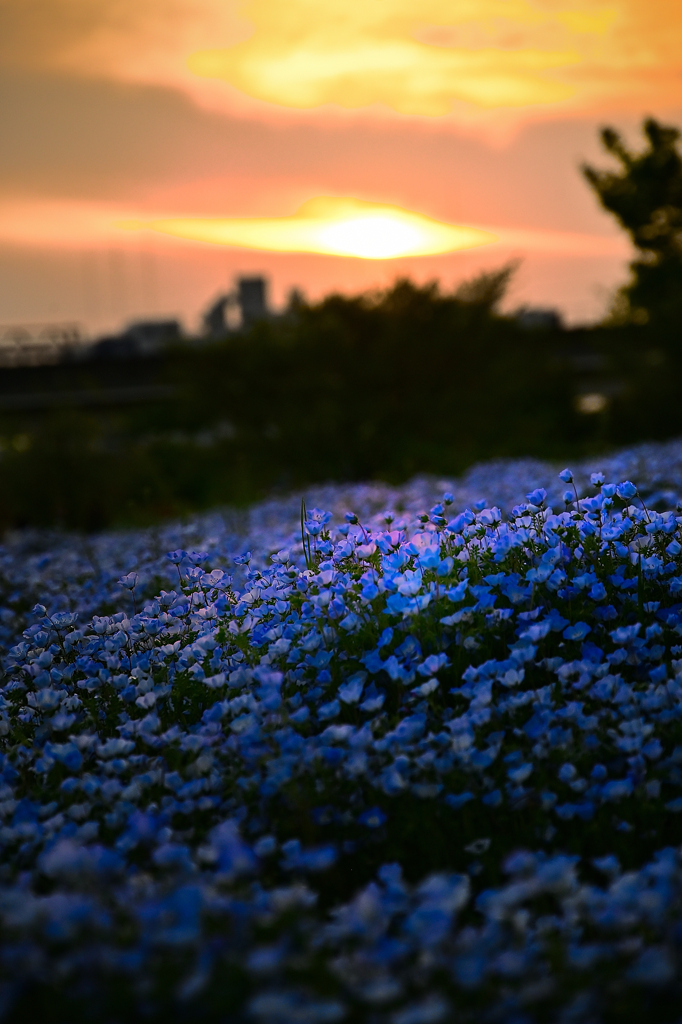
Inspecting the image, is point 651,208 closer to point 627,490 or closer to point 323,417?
point 323,417

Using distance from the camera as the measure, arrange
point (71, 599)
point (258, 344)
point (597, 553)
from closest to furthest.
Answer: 1. point (597, 553)
2. point (71, 599)
3. point (258, 344)

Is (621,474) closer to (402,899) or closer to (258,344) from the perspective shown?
(402,899)

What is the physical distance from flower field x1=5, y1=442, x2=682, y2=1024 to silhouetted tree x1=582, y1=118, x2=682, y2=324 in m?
19.6

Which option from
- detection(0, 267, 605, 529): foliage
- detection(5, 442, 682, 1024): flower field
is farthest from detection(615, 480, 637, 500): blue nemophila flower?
detection(0, 267, 605, 529): foliage

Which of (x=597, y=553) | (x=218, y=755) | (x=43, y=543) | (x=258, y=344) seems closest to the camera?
(x=218, y=755)

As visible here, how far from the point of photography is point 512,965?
1.86m

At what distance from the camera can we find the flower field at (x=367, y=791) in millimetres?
1865

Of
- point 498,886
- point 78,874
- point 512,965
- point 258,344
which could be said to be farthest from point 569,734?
point 258,344

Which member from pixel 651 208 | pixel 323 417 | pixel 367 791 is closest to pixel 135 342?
pixel 651 208

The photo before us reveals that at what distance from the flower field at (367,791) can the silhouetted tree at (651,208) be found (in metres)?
19.6

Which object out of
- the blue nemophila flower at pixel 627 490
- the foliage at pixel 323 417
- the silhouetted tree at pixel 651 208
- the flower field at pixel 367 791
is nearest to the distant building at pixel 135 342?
the foliage at pixel 323 417

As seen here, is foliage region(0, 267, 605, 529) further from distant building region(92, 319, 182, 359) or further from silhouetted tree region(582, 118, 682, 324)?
distant building region(92, 319, 182, 359)

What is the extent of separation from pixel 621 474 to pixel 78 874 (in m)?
6.22

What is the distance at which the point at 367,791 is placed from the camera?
9.28ft
